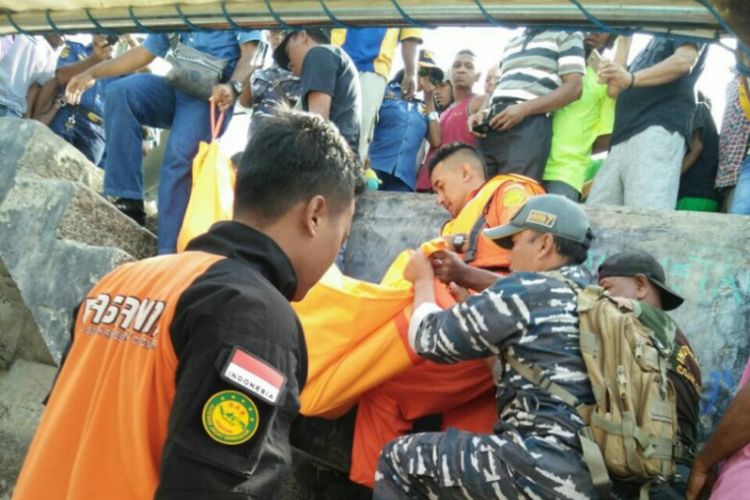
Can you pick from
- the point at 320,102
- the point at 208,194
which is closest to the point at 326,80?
the point at 320,102

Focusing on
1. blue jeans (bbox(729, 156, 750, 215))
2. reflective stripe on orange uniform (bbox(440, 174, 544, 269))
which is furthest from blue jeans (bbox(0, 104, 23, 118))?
blue jeans (bbox(729, 156, 750, 215))

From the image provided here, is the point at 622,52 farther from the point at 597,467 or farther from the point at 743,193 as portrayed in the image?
the point at 597,467

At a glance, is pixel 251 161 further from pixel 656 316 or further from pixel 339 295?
pixel 656 316

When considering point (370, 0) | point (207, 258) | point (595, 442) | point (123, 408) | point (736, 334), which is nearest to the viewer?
point (123, 408)

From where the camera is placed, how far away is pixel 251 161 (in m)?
1.66

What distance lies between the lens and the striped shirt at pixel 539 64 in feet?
14.7

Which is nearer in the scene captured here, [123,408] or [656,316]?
[123,408]

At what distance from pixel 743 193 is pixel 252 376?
A: 3475 millimetres

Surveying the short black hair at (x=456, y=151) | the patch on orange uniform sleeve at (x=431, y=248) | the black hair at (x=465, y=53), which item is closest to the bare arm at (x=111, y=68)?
the short black hair at (x=456, y=151)

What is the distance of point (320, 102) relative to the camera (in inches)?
159

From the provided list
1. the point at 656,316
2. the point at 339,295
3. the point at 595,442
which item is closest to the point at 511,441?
the point at 595,442

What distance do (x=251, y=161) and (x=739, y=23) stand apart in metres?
0.93

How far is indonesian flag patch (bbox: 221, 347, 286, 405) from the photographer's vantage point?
1.23 meters

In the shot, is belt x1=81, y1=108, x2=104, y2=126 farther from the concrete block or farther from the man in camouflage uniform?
the man in camouflage uniform
